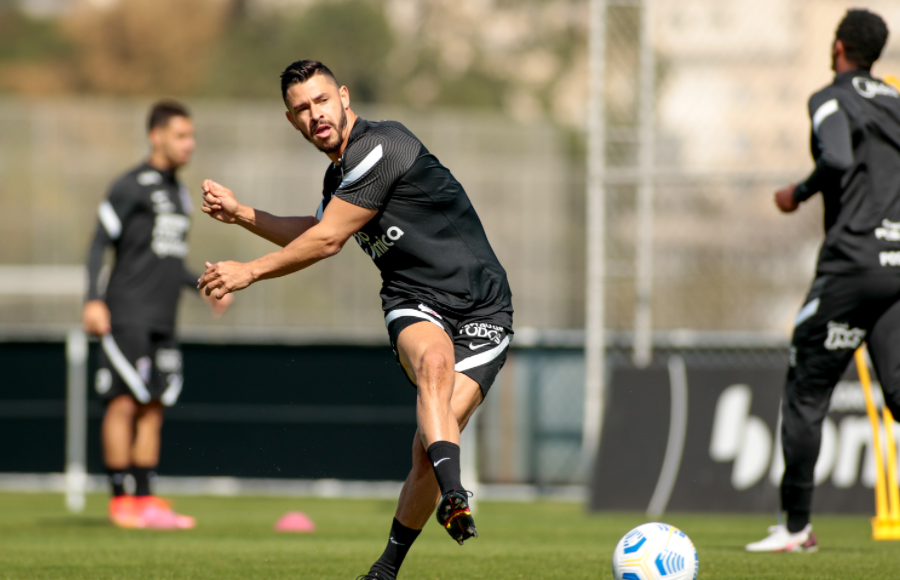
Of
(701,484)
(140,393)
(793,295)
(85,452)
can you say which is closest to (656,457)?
(701,484)

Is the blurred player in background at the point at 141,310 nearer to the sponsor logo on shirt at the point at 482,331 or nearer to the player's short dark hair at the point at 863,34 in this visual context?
the sponsor logo on shirt at the point at 482,331

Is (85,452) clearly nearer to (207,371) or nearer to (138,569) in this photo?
(207,371)

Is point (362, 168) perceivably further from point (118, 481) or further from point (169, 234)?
point (118, 481)

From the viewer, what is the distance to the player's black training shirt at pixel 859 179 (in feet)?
19.9

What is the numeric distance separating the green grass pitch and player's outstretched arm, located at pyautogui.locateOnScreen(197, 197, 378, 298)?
142 centimetres

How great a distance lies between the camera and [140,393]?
8.34m

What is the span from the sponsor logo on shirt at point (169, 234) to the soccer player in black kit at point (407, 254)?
336 cm

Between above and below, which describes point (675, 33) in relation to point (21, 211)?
above

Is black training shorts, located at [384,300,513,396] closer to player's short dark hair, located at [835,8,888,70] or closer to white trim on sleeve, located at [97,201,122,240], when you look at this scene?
player's short dark hair, located at [835,8,888,70]

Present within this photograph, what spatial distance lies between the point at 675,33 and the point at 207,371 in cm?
569

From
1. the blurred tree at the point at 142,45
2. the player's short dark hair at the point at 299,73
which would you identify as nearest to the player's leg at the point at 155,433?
the player's short dark hair at the point at 299,73

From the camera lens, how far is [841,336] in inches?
240

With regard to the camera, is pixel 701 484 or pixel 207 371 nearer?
pixel 701 484

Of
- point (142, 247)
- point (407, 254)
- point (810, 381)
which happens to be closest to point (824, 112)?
point (810, 381)
